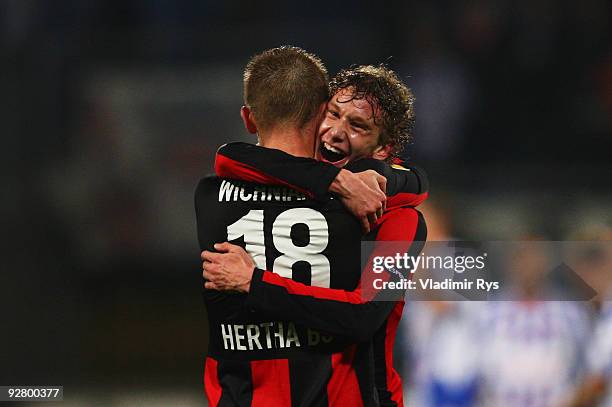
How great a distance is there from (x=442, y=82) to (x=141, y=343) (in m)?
2.80

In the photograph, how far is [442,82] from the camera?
6.39 m

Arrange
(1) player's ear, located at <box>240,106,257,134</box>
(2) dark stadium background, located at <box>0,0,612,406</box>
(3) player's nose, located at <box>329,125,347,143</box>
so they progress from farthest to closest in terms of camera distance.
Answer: (2) dark stadium background, located at <box>0,0,612,406</box> → (3) player's nose, located at <box>329,125,347,143</box> → (1) player's ear, located at <box>240,106,257,134</box>

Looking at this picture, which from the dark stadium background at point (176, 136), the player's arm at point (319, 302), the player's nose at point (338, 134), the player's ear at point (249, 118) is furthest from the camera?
the dark stadium background at point (176, 136)

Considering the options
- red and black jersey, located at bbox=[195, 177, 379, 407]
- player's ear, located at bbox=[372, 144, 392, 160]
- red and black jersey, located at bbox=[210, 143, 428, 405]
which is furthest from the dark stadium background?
red and black jersey, located at bbox=[195, 177, 379, 407]

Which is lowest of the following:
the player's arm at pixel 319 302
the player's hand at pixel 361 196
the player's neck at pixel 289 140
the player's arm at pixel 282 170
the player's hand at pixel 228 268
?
the player's arm at pixel 319 302

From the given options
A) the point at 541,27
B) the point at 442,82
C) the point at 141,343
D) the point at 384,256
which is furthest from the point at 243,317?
the point at 541,27

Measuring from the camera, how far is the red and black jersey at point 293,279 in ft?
6.01

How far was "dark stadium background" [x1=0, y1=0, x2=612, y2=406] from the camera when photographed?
5.73 m

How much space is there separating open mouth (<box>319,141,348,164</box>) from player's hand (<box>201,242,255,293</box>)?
44cm

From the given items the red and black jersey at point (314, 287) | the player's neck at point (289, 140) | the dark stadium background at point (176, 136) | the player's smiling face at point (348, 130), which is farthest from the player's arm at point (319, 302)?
the dark stadium background at point (176, 136)

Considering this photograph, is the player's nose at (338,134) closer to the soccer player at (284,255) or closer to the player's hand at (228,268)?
the soccer player at (284,255)

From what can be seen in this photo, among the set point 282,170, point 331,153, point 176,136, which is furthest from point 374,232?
point 176,136

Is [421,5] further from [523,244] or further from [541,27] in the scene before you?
[523,244]

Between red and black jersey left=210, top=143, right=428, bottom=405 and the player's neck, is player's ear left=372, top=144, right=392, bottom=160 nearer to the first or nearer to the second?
red and black jersey left=210, top=143, right=428, bottom=405
